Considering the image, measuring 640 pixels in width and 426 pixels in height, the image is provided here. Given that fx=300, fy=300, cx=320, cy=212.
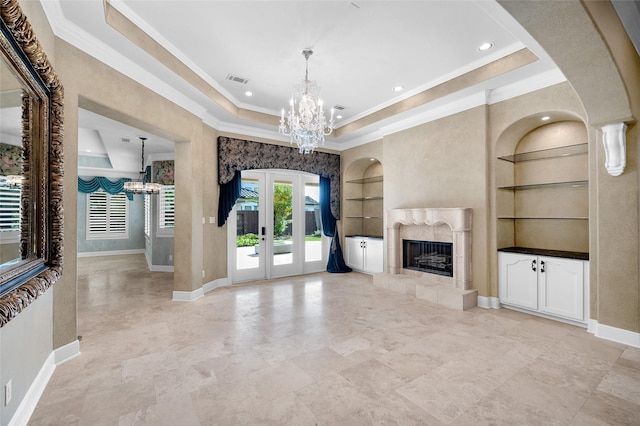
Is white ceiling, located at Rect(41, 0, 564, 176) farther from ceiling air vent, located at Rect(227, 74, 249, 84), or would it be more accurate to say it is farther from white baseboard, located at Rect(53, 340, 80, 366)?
white baseboard, located at Rect(53, 340, 80, 366)

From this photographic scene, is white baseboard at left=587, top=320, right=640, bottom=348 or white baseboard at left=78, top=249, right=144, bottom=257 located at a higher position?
white baseboard at left=78, top=249, right=144, bottom=257

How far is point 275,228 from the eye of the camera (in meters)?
6.46

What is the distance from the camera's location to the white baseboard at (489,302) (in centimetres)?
434

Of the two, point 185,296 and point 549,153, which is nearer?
point 549,153

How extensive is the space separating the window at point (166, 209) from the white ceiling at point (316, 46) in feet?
8.60

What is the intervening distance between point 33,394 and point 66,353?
72cm

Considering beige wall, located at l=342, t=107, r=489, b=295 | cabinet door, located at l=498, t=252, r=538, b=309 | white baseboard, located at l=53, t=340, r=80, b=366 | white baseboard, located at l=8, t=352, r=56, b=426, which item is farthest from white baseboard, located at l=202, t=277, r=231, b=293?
cabinet door, located at l=498, t=252, r=538, b=309

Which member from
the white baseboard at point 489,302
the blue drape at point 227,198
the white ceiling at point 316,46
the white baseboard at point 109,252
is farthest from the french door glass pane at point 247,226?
the white baseboard at point 109,252

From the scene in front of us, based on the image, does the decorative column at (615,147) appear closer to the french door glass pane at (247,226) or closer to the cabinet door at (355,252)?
the cabinet door at (355,252)

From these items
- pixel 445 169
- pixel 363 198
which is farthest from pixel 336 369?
pixel 363 198

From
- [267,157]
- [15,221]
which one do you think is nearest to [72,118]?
[15,221]

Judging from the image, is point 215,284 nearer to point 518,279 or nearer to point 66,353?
point 66,353

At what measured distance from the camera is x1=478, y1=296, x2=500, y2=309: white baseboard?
434 centimetres

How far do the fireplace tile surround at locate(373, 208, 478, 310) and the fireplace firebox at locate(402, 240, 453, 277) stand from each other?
0.09 metres
